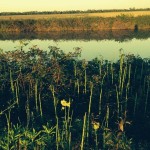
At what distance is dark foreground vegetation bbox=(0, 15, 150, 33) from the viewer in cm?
3541

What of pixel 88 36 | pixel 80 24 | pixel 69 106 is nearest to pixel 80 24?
pixel 80 24

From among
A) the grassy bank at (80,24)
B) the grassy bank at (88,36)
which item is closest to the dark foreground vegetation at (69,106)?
the grassy bank at (88,36)

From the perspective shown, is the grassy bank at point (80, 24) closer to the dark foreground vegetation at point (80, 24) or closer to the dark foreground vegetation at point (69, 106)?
the dark foreground vegetation at point (80, 24)

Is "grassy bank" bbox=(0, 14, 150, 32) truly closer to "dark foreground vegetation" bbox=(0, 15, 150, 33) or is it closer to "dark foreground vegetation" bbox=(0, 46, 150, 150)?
"dark foreground vegetation" bbox=(0, 15, 150, 33)

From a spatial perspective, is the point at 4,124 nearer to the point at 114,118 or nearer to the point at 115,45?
the point at 114,118

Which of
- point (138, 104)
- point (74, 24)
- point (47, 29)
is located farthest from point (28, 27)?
Answer: point (138, 104)

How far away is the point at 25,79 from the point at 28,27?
25704 millimetres

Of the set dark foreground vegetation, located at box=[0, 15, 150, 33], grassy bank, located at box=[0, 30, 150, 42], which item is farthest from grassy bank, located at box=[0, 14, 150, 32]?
grassy bank, located at box=[0, 30, 150, 42]

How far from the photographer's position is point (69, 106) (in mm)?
5926

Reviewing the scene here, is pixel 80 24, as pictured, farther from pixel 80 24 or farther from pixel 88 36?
pixel 88 36

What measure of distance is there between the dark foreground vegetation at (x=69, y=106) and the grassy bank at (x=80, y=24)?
22.6 meters

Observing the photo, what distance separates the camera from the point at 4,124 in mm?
8203

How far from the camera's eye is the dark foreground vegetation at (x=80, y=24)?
3541 cm

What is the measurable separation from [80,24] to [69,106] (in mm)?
30393
